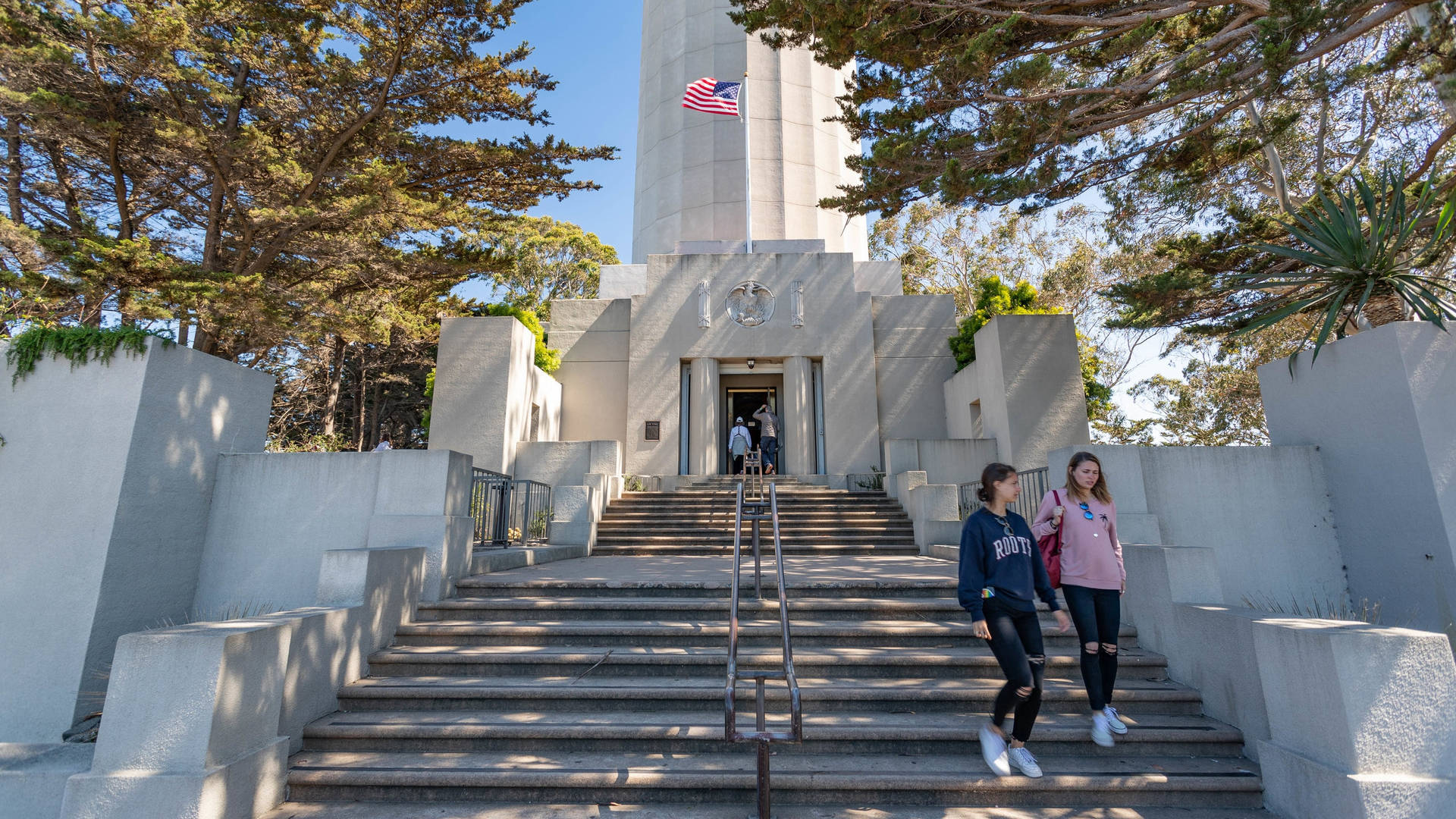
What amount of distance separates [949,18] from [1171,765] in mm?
7957

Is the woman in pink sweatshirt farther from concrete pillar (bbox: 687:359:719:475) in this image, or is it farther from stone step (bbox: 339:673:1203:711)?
concrete pillar (bbox: 687:359:719:475)

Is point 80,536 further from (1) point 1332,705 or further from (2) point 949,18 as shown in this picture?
(2) point 949,18

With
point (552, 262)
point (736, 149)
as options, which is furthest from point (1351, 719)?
point (552, 262)

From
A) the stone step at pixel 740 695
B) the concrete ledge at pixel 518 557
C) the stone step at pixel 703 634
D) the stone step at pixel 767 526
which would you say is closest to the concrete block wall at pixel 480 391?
the stone step at pixel 767 526

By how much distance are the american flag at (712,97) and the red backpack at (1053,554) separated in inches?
533

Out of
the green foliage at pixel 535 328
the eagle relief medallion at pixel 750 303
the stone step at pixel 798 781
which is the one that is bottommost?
the stone step at pixel 798 781

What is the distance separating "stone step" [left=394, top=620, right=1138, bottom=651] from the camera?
5.56 metres

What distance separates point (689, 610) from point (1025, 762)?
10.0 ft

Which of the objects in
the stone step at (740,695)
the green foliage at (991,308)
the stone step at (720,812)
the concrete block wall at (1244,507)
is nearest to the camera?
the stone step at (720,812)

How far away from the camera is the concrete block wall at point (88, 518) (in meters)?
6.73

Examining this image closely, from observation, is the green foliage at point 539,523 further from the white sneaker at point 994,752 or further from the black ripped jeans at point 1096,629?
the black ripped jeans at point 1096,629

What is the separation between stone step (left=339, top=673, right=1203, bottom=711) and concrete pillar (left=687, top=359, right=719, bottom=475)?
451 inches

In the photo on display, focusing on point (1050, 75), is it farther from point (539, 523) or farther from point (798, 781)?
A: point (539, 523)

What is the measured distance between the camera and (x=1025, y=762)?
394 centimetres
